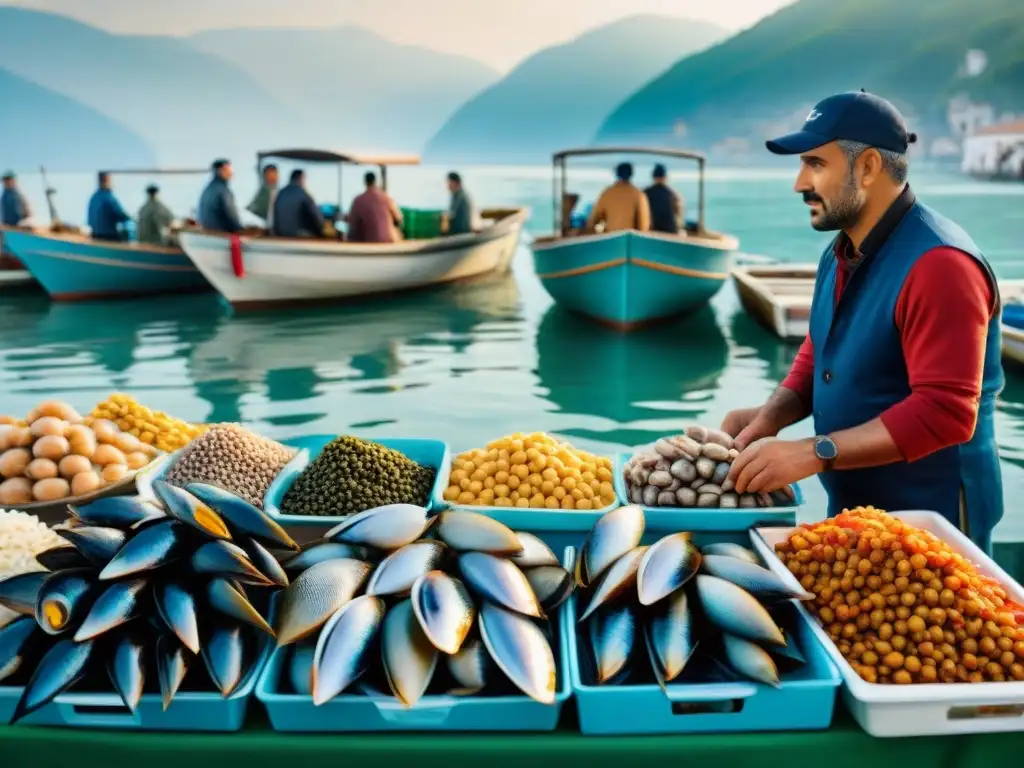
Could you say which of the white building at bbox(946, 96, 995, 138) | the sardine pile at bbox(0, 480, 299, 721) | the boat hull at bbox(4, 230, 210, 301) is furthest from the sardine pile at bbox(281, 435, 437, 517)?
the white building at bbox(946, 96, 995, 138)

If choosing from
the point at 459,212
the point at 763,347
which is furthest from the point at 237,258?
the point at 763,347

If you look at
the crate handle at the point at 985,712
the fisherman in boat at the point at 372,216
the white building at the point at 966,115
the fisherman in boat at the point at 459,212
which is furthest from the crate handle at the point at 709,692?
the white building at the point at 966,115

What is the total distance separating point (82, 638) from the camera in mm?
1569

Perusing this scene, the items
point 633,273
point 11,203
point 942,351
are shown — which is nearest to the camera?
point 942,351

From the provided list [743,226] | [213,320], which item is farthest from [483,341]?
[743,226]

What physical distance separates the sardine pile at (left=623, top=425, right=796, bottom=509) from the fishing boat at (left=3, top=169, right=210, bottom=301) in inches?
554

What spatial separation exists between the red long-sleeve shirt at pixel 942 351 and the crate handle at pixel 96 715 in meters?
1.72

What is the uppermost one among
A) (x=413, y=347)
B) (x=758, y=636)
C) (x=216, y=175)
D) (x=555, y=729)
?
(x=216, y=175)

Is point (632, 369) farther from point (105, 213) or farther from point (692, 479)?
point (105, 213)

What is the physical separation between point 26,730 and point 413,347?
1003 centimetres

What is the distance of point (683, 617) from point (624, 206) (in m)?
9.80

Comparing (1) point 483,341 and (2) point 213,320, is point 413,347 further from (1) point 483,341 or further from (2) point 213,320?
(2) point 213,320

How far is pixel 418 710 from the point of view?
156 cm

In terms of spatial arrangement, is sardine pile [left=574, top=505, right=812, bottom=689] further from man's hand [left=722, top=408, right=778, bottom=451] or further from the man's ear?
the man's ear
